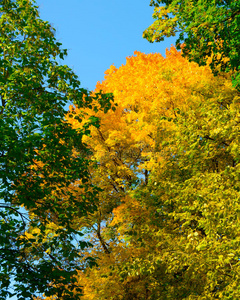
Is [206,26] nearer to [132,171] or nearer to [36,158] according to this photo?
[36,158]

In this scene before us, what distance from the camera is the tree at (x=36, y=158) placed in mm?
8398

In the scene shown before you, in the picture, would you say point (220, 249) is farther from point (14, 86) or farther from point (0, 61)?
point (0, 61)

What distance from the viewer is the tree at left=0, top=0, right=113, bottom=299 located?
840cm

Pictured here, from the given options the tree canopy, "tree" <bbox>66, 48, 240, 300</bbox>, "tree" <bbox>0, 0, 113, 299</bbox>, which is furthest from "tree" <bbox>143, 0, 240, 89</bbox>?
"tree" <bbox>0, 0, 113, 299</bbox>

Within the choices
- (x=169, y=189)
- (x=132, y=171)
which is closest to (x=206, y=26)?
(x=169, y=189)

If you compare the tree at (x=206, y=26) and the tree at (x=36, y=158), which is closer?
the tree at (x=36, y=158)

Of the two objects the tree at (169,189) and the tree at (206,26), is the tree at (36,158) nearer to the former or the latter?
the tree at (169,189)

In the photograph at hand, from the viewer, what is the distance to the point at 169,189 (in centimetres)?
1288

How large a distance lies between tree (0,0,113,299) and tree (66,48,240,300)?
1.36m

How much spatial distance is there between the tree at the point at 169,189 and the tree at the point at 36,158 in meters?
1.36

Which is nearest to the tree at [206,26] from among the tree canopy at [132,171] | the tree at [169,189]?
the tree canopy at [132,171]

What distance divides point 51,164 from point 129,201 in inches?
272

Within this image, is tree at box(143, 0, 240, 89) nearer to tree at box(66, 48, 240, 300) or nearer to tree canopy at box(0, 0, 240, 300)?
tree canopy at box(0, 0, 240, 300)

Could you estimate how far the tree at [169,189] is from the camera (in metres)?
9.64
